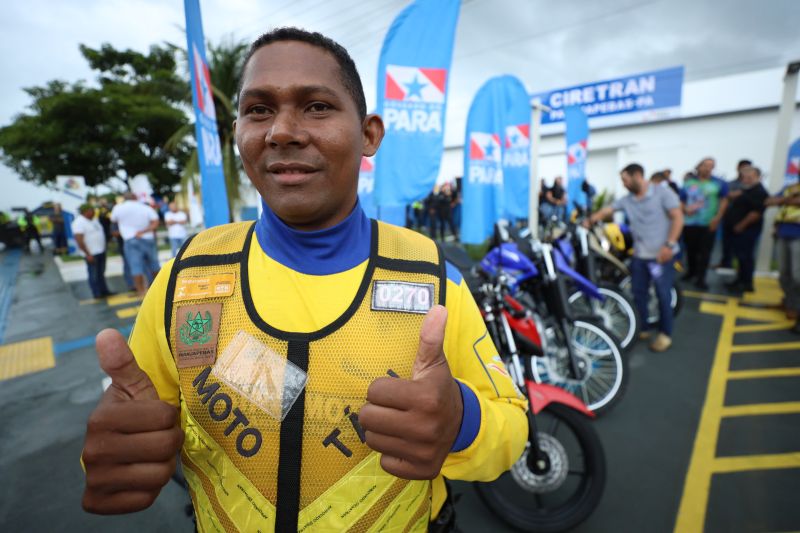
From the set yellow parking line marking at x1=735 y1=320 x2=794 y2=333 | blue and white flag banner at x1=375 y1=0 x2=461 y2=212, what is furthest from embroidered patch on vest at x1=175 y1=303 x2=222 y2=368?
yellow parking line marking at x1=735 y1=320 x2=794 y2=333

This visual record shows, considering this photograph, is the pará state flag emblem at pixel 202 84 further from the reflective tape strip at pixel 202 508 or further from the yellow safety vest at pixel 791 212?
the yellow safety vest at pixel 791 212

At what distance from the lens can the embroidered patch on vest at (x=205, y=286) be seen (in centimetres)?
96

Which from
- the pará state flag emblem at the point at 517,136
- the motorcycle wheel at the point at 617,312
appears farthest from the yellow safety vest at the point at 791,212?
the pará state flag emblem at the point at 517,136

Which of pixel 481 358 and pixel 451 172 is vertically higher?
pixel 451 172

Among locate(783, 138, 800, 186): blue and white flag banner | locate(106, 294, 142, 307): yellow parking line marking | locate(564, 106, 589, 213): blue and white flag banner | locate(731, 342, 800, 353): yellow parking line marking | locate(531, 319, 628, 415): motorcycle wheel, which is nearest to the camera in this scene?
locate(531, 319, 628, 415): motorcycle wheel

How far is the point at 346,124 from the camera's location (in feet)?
3.13

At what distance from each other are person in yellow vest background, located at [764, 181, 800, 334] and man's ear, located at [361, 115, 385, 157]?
603 cm

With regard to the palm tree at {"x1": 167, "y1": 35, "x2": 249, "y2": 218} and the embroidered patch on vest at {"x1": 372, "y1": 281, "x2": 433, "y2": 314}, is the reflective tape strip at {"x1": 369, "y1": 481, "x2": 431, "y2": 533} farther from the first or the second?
the palm tree at {"x1": 167, "y1": 35, "x2": 249, "y2": 218}

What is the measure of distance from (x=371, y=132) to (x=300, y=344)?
0.64 metres

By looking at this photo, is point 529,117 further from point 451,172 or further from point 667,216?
point 451,172

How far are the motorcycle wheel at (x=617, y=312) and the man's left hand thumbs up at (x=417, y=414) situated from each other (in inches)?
142

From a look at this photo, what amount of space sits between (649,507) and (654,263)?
9.25 ft

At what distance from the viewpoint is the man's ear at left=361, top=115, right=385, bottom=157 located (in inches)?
44.4

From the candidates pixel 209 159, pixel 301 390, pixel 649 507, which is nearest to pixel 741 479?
pixel 649 507
